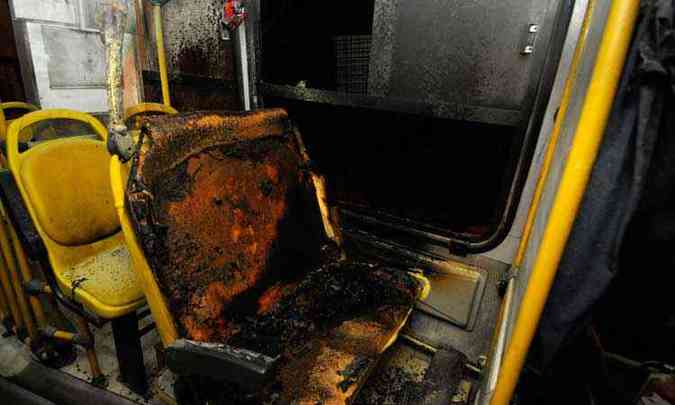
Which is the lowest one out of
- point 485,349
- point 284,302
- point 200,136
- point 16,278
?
point 485,349

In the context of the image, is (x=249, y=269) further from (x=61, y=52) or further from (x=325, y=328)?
(x=61, y=52)

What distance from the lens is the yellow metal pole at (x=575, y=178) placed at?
555mm

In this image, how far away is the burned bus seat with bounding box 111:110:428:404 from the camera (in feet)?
2.89

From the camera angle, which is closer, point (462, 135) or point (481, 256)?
point (481, 256)

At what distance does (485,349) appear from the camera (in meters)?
1.90

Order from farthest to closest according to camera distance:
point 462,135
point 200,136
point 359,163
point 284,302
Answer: point 359,163, point 462,135, point 284,302, point 200,136

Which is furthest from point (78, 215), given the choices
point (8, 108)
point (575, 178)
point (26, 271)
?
point (575, 178)

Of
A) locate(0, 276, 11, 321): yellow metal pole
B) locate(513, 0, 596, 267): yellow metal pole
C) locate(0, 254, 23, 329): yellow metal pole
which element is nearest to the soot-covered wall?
locate(0, 254, 23, 329): yellow metal pole

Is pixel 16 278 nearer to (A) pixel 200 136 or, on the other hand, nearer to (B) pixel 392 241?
(A) pixel 200 136

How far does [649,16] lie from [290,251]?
131 cm

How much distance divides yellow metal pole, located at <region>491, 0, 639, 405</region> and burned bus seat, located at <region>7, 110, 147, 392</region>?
1332 mm

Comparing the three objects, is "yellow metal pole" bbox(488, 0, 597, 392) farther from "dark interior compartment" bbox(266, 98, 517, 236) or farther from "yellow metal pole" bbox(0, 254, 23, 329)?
"yellow metal pole" bbox(0, 254, 23, 329)

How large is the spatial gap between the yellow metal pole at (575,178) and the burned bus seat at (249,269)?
0.52 metres

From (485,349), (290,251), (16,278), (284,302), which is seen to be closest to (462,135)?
(485,349)
